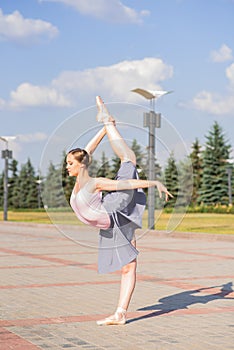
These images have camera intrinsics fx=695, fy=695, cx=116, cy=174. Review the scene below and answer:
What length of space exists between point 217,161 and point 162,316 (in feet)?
195

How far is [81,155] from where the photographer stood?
20.1 ft

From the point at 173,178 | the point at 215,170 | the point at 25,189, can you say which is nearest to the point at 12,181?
the point at 25,189

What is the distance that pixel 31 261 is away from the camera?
1367cm

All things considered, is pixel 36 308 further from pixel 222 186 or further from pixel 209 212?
pixel 222 186

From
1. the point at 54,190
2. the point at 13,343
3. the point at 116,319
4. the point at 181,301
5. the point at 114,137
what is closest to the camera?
the point at 13,343

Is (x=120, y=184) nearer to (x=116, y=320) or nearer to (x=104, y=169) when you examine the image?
(x=104, y=169)

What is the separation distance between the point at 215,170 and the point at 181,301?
191 feet

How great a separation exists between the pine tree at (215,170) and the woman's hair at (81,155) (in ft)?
193

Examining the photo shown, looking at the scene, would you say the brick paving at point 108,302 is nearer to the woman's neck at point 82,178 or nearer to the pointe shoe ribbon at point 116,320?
the pointe shoe ribbon at point 116,320

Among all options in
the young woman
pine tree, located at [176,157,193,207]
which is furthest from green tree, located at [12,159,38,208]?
the young woman

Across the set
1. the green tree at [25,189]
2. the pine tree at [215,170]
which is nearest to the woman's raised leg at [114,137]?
the pine tree at [215,170]

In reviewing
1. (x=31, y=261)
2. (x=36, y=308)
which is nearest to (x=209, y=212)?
(x=31, y=261)

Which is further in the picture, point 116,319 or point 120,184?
point 116,319

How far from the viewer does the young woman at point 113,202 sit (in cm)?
603
